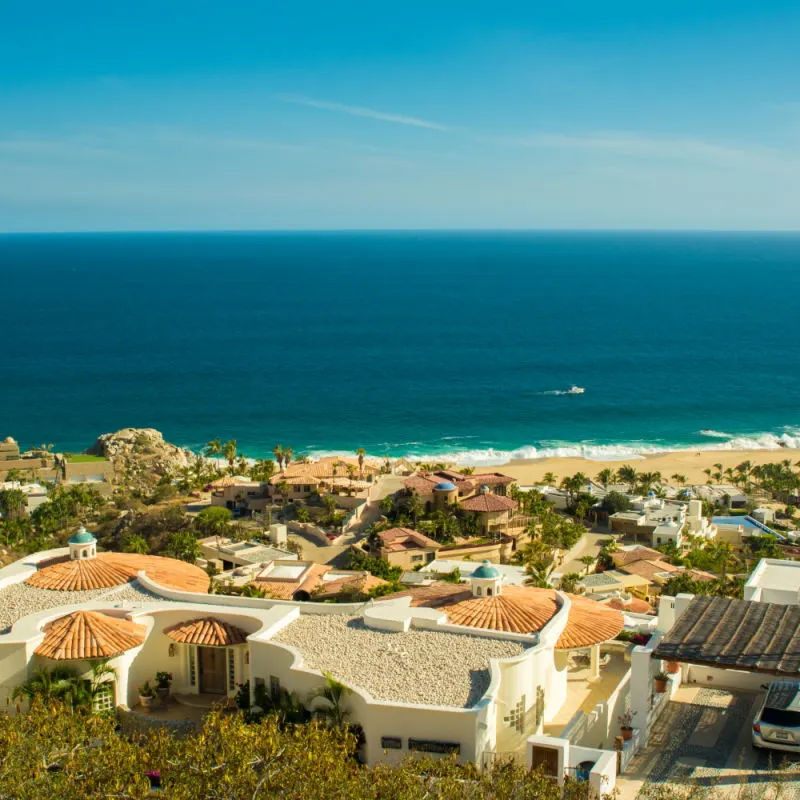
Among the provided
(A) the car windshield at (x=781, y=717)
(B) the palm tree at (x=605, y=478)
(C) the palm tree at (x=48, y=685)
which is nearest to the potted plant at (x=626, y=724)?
(A) the car windshield at (x=781, y=717)

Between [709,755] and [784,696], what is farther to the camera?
[784,696]

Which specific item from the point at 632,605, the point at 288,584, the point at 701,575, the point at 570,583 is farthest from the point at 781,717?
the point at 701,575

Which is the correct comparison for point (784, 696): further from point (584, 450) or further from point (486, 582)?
point (584, 450)

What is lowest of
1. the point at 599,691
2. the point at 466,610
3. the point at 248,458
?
the point at 248,458

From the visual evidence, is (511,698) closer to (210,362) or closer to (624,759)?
(624,759)

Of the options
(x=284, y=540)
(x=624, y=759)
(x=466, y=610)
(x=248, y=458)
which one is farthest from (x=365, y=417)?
(x=624, y=759)

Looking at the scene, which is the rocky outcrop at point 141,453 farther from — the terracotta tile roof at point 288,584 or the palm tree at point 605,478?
the terracotta tile roof at point 288,584

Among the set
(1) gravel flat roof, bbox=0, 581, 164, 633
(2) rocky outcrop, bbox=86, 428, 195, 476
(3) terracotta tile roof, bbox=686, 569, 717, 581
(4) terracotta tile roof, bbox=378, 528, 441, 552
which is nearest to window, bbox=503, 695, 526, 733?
(1) gravel flat roof, bbox=0, 581, 164, 633
